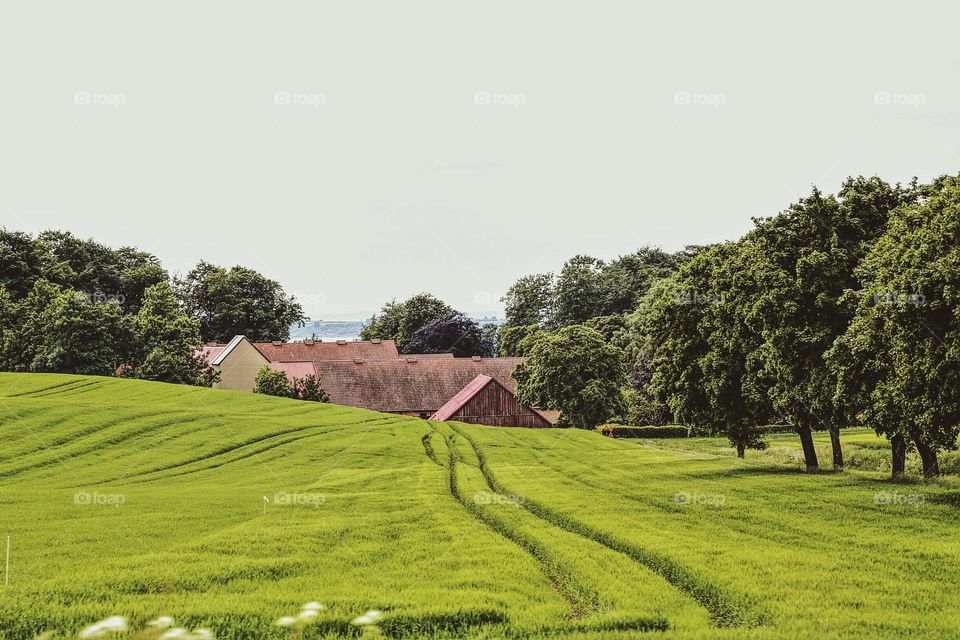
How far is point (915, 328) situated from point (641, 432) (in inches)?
2577

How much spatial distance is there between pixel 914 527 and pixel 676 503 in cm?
901

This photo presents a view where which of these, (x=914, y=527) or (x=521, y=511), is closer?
(x=914, y=527)

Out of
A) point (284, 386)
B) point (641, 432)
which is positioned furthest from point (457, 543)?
point (284, 386)

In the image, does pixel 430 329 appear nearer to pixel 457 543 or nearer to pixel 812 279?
pixel 812 279

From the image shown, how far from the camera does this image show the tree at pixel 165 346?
9225cm

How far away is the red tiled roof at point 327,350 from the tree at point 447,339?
18.5 metres

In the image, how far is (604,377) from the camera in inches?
3713

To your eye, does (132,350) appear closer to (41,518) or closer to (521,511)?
(41,518)

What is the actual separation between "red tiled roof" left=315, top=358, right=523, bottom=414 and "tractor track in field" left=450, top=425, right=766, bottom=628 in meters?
82.6

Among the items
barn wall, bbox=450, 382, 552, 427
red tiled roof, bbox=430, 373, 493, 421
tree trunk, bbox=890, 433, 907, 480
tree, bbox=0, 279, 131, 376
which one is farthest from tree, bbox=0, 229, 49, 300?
tree trunk, bbox=890, 433, 907, 480

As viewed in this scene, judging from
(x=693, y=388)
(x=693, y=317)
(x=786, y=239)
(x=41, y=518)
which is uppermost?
(x=786, y=239)

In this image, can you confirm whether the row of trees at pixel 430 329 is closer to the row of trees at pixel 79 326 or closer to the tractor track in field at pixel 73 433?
the row of trees at pixel 79 326

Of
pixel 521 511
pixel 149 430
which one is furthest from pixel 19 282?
pixel 521 511

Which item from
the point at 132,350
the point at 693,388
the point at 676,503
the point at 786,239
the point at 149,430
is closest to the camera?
the point at 676,503
